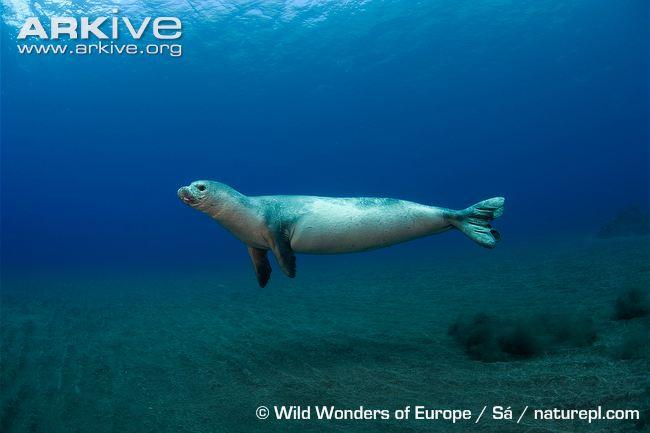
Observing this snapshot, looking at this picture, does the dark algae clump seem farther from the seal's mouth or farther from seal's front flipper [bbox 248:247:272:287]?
the seal's mouth

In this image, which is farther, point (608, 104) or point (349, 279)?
point (608, 104)

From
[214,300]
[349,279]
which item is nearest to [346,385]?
[214,300]

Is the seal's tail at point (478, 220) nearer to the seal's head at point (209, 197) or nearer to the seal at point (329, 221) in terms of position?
the seal at point (329, 221)

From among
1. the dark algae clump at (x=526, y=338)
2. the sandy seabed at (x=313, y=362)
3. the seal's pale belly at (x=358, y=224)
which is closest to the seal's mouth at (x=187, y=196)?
the seal's pale belly at (x=358, y=224)

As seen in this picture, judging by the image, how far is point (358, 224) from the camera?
543cm

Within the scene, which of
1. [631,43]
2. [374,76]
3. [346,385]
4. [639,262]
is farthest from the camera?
[374,76]

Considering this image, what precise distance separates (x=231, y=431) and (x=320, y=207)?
9.21 feet

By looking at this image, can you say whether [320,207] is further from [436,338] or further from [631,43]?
[631,43]

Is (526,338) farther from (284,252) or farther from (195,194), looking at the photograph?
(195,194)

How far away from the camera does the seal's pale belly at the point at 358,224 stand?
5410mm

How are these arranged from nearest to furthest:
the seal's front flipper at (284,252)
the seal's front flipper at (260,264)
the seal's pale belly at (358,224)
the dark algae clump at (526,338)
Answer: the dark algae clump at (526,338) → the seal's front flipper at (284,252) → the seal's pale belly at (358,224) → the seal's front flipper at (260,264)

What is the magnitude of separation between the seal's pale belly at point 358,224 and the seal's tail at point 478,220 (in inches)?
7.5

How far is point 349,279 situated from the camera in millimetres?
14500

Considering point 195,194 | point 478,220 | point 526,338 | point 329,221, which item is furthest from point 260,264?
point 526,338
